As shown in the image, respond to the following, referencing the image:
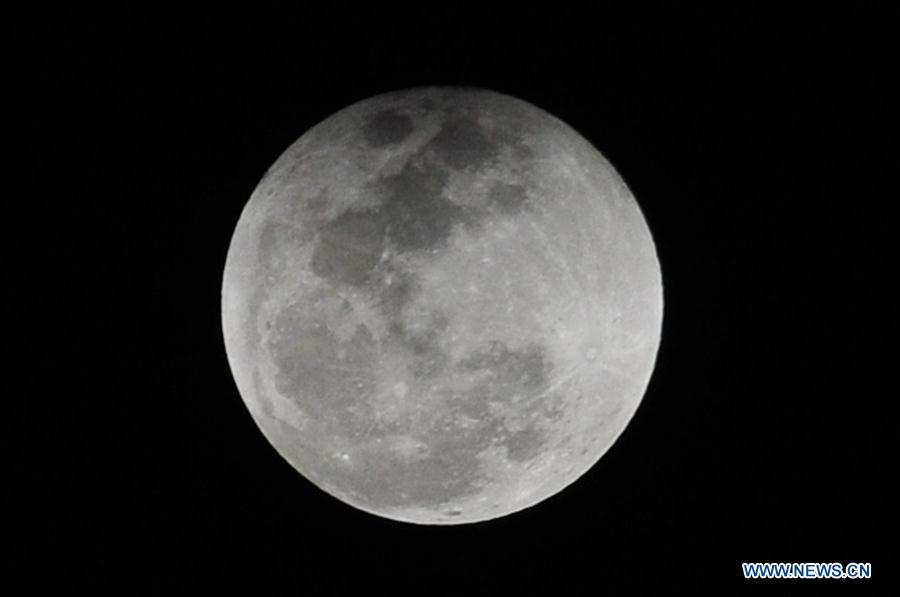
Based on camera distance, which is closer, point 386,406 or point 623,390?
point 386,406

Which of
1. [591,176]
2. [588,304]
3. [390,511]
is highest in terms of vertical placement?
[591,176]

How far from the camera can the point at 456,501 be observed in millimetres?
5266

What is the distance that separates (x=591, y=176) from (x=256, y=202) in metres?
1.73

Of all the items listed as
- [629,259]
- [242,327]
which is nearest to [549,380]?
[629,259]

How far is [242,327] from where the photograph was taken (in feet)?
17.5

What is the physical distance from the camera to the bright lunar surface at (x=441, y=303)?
4.80 metres

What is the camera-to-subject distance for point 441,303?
4766 mm

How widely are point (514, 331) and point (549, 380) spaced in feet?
1.07

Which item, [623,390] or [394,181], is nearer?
[394,181]

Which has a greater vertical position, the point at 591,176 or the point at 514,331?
the point at 591,176

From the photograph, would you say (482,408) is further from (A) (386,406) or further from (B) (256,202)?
(B) (256,202)

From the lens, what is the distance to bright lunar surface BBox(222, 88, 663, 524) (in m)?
4.80

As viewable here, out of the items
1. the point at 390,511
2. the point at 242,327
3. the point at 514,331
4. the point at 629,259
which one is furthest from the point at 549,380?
the point at 242,327

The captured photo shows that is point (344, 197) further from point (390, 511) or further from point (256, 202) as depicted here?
point (390, 511)
